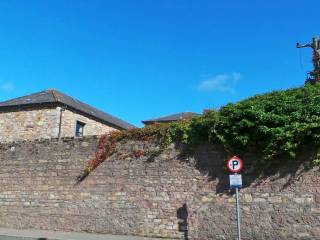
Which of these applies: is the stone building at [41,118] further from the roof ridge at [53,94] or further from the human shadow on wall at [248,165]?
the human shadow on wall at [248,165]

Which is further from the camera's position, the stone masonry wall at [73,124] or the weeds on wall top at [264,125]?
the stone masonry wall at [73,124]

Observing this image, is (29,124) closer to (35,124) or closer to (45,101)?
(35,124)

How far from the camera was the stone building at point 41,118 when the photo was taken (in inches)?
1131

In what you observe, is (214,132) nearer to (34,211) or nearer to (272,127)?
(272,127)

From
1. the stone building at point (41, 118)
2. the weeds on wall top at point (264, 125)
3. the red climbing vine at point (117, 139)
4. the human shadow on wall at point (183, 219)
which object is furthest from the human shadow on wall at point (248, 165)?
the stone building at point (41, 118)

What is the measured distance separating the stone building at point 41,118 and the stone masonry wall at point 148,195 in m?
9.75

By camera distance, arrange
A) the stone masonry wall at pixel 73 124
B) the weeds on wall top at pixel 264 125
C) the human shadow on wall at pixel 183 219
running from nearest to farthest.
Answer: the weeds on wall top at pixel 264 125 → the human shadow on wall at pixel 183 219 → the stone masonry wall at pixel 73 124

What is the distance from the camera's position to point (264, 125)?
43.4 feet

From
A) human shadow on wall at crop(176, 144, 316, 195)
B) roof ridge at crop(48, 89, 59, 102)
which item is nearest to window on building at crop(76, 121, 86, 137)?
roof ridge at crop(48, 89, 59, 102)

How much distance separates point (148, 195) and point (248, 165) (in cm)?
359

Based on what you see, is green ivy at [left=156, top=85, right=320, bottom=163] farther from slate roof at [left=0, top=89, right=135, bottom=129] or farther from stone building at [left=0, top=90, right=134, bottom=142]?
slate roof at [left=0, top=89, right=135, bottom=129]

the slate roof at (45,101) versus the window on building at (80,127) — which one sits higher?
the slate roof at (45,101)

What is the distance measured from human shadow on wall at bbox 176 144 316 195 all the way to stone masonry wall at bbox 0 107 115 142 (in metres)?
15.3

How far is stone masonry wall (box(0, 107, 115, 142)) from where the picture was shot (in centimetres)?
2870
